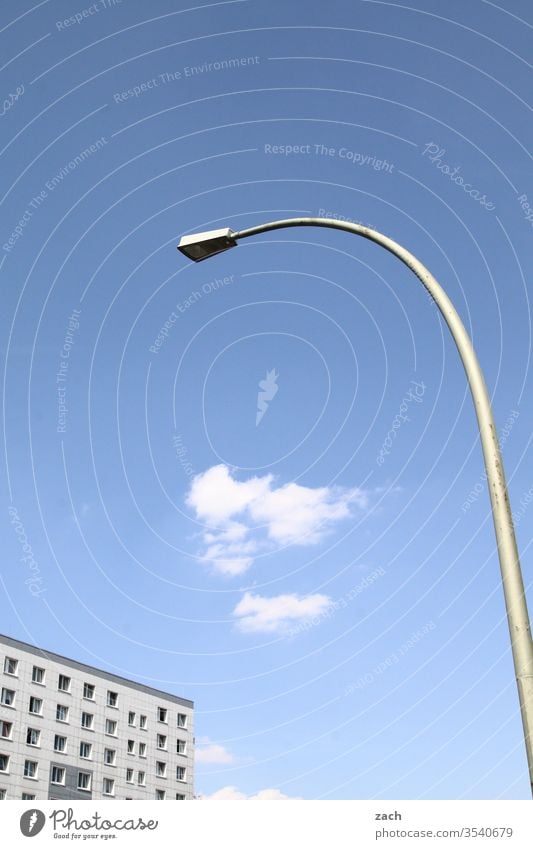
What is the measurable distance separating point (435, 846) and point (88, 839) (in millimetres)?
4319

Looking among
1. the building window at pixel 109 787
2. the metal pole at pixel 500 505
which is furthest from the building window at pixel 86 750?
the metal pole at pixel 500 505

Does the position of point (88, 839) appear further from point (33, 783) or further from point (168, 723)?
point (168, 723)

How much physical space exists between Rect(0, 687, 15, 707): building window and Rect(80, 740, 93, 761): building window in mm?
11410

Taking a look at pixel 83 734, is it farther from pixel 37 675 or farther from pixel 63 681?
pixel 37 675

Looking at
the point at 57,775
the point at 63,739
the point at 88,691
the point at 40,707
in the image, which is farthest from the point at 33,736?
the point at 88,691

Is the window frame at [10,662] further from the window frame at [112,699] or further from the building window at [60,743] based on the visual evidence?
the window frame at [112,699]

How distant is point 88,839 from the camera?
10219 millimetres

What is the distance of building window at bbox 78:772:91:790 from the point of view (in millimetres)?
91025

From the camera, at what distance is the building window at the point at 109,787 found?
93.9 meters

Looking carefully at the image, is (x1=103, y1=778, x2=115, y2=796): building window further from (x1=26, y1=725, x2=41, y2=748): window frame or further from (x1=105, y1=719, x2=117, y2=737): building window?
(x1=26, y1=725, x2=41, y2=748): window frame

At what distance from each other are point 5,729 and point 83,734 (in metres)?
12.2

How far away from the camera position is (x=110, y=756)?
9706cm

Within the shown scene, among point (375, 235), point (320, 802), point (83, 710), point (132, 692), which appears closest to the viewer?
point (375, 235)

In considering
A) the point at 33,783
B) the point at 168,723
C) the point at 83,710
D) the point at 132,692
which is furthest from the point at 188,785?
the point at 33,783
